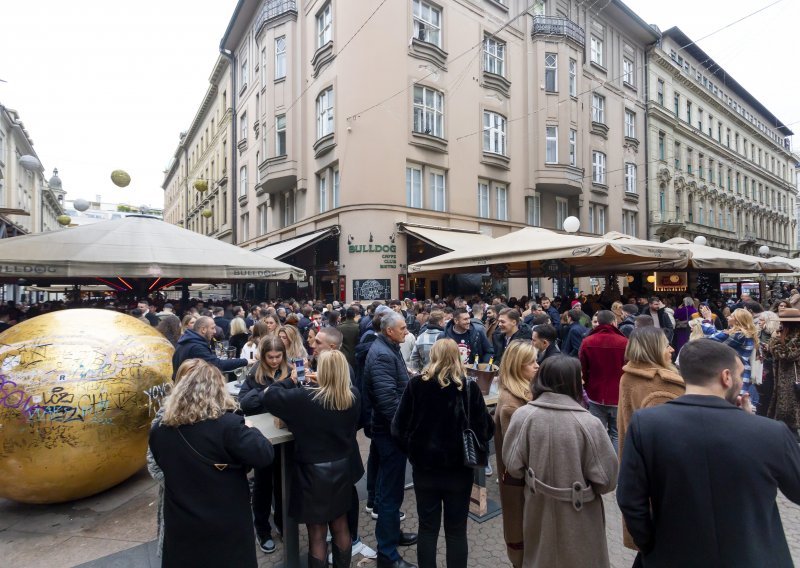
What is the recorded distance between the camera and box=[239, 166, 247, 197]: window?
27875mm

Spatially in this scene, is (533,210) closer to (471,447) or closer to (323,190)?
(323,190)

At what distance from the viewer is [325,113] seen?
17.9 m

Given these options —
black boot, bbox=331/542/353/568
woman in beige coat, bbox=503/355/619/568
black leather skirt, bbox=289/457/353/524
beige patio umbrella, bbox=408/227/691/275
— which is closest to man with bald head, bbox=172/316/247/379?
black leather skirt, bbox=289/457/353/524

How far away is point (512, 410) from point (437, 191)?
15963mm

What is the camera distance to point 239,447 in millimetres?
2387

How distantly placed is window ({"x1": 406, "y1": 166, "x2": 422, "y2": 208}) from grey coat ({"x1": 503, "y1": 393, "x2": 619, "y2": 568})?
50.4 feet

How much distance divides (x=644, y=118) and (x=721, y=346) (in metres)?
32.7

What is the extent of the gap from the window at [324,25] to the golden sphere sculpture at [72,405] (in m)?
17.1

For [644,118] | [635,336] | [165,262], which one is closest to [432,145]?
[165,262]

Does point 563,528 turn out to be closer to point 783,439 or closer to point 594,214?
point 783,439

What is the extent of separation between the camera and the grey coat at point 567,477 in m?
2.36

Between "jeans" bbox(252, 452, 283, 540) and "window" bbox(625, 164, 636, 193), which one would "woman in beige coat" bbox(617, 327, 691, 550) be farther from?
"window" bbox(625, 164, 636, 193)

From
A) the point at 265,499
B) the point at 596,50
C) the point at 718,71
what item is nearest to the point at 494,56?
the point at 596,50

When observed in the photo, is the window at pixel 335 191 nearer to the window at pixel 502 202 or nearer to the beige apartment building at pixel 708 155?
the window at pixel 502 202
